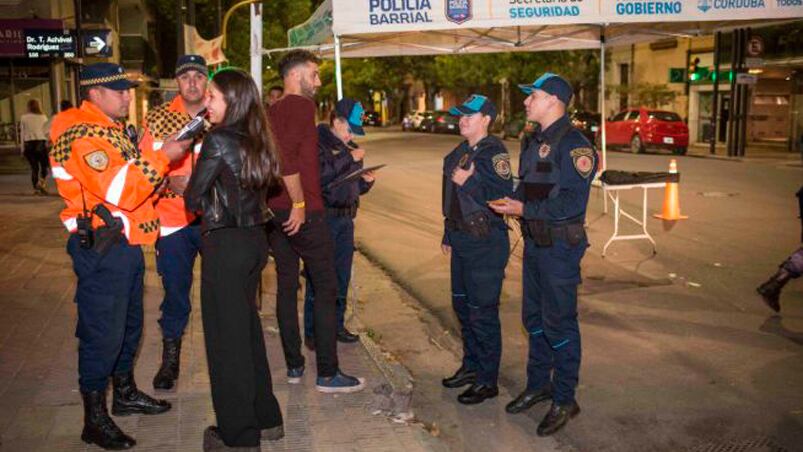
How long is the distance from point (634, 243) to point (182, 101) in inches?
279

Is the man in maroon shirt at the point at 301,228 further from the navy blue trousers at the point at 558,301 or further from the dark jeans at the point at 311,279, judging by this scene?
the navy blue trousers at the point at 558,301

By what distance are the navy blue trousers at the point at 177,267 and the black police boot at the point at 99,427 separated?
947mm

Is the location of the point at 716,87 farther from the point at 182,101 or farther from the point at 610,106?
the point at 182,101

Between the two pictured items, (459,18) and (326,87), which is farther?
(326,87)

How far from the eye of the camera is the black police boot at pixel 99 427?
4.16 metres

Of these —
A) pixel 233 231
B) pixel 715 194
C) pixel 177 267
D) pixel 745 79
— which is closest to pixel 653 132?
pixel 745 79

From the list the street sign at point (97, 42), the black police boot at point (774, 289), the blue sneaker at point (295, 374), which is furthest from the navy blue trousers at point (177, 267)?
the street sign at point (97, 42)

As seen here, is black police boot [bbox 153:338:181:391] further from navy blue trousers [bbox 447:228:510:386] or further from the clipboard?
navy blue trousers [bbox 447:228:510:386]

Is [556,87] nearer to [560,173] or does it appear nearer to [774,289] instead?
[560,173]

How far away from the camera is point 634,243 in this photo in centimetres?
1045

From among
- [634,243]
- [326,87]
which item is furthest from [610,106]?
[326,87]

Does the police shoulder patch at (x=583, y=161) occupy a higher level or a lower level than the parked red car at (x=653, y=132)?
higher

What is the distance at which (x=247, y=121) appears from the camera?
3781mm

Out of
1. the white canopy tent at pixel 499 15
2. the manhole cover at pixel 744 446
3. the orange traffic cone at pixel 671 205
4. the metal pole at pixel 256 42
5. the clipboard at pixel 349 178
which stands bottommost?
the manhole cover at pixel 744 446
